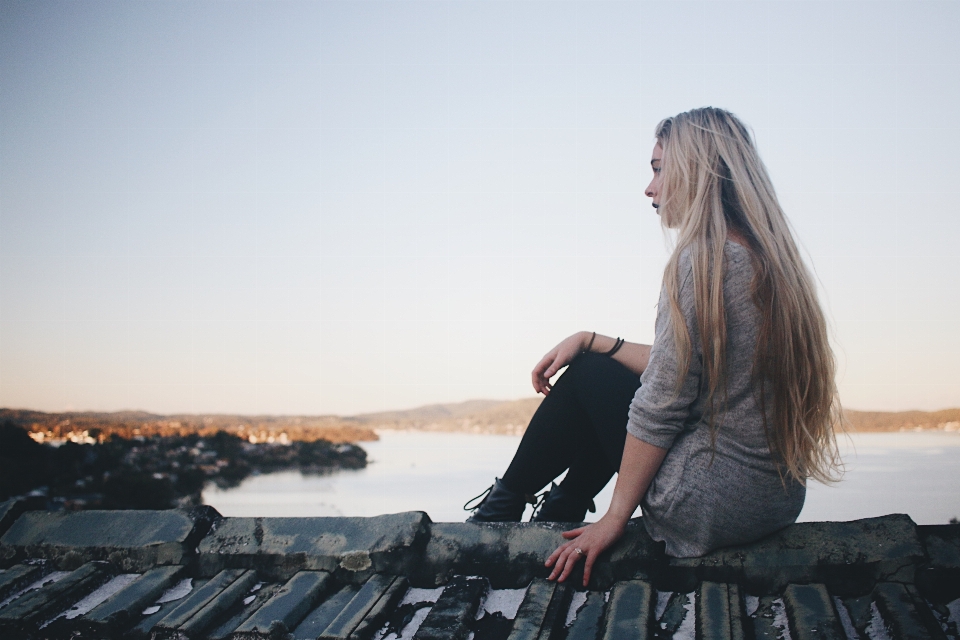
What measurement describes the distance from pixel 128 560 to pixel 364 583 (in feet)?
2.34

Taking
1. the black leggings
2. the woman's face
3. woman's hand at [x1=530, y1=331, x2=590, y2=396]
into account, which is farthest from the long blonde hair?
woman's hand at [x1=530, y1=331, x2=590, y2=396]

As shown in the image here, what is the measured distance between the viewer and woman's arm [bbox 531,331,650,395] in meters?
1.51

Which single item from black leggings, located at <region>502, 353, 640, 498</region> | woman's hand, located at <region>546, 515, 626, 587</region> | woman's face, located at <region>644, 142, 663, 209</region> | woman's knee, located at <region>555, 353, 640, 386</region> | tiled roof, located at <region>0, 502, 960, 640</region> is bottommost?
tiled roof, located at <region>0, 502, 960, 640</region>

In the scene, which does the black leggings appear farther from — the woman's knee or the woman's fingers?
the woman's fingers

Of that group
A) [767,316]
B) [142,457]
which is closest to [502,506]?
[767,316]

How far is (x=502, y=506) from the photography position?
1.58 m

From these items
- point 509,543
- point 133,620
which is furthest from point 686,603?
point 133,620

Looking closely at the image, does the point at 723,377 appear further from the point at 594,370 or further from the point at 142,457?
the point at 142,457

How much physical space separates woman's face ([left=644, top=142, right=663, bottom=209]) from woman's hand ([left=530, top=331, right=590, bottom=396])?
1.27 ft

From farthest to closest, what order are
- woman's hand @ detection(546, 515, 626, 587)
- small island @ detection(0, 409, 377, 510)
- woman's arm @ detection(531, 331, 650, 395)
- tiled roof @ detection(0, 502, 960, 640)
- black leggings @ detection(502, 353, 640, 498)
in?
small island @ detection(0, 409, 377, 510), woman's arm @ detection(531, 331, 650, 395), black leggings @ detection(502, 353, 640, 498), woman's hand @ detection(546, 515, 626, 587), tiled roof @ detection(0, 502, 960, 640)

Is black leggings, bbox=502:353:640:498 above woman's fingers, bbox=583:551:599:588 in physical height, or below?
above

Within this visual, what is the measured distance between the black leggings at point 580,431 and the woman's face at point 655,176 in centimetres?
40

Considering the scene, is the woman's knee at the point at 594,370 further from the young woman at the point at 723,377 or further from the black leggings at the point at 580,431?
the young woman at the point at 723,377

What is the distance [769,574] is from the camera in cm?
120
